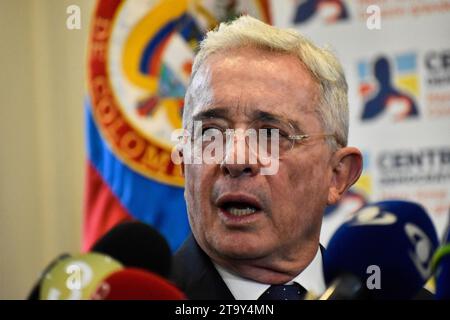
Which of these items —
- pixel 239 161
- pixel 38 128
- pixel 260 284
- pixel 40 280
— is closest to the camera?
pixel 239 161

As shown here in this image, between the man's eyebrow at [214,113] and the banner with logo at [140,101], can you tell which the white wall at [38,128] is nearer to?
the banner with logo at [140,101]

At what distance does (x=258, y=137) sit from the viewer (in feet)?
4.06

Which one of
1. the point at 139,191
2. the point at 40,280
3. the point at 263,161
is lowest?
Answer: the point at 40,280

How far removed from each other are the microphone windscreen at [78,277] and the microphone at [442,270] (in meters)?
0.58

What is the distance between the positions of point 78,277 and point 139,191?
0.42m

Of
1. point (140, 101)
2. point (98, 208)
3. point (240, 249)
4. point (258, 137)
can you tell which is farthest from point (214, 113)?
point (98, 208)

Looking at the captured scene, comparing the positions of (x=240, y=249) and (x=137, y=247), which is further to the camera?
(x=137, y=247)

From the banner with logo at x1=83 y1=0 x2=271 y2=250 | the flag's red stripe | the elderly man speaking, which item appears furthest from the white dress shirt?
the flag's red stripe

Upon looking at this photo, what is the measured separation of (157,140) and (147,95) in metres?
0.13

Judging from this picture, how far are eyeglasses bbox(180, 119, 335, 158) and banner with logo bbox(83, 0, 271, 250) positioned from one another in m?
0.37

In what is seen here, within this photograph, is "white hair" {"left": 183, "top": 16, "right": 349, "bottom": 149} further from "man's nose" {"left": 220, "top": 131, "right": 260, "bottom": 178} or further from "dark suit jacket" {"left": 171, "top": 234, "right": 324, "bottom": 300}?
"dark suit jacket" {"left": 171, "top": 234, "right": 324, "bottom": 300}

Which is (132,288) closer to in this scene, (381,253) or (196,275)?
(196,275)

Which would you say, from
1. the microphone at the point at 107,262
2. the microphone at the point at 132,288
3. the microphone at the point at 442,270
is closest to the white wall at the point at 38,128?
the microphone at the point at 107,262
